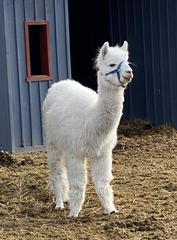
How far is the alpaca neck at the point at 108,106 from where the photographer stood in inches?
259

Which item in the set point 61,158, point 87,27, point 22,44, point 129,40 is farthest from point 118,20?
point 61,158

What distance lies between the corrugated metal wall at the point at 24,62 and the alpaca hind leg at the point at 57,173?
331cm

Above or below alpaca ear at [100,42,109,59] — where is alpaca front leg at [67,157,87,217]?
below

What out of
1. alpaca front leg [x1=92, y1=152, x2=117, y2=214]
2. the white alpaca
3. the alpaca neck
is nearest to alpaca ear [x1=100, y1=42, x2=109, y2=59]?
the white alpaca

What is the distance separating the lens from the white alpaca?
659cm

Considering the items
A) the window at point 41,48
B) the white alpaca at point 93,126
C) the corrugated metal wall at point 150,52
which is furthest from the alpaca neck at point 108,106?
the corrugated metal wall at point 150,52

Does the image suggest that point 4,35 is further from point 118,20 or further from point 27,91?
point 118,20

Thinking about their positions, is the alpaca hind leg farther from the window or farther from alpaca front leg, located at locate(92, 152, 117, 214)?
the window

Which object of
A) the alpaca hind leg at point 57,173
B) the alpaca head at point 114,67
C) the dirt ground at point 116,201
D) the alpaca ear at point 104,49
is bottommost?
the dirt ground at point 116,201

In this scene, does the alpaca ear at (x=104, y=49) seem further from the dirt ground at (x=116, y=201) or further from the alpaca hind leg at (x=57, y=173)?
the dirt ground at (x=116, y=201)

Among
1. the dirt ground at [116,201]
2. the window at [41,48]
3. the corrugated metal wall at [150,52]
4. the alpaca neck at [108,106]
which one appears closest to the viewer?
the dirt ground at [116,201]

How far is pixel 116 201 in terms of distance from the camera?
7668 mm

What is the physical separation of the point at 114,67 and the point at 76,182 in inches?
45.7

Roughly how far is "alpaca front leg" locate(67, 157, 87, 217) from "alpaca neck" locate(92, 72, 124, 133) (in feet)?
1.35
